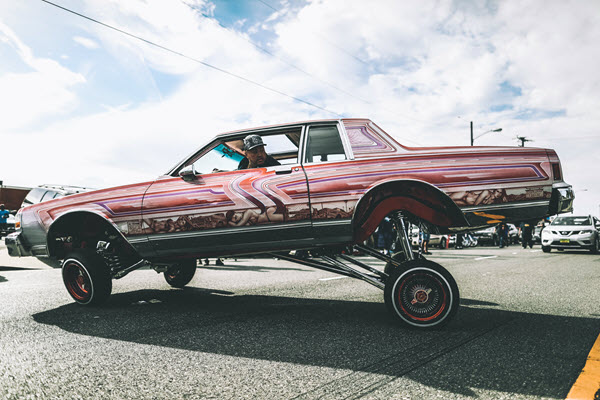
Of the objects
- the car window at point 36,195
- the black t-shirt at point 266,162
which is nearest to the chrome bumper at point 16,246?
the black t-shirt at point 266,162

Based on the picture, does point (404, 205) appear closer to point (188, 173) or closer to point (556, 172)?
point (556, 172)

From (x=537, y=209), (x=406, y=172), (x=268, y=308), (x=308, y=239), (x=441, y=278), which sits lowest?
(x=268, y=308)

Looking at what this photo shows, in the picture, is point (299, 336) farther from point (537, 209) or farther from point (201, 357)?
point (537, 209)

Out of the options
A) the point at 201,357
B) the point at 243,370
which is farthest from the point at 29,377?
the point at 243,370

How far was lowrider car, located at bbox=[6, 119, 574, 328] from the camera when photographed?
354 centimetres

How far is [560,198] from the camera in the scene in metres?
3.55

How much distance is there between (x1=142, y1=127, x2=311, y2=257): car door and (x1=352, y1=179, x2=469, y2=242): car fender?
1.78ft

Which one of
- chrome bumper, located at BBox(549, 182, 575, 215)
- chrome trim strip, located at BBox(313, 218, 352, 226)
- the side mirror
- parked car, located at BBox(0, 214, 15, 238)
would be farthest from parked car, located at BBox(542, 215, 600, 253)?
parked car, located at BBox(0, 214, 15, 238)

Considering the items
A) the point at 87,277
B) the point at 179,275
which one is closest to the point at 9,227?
the point at 179,275

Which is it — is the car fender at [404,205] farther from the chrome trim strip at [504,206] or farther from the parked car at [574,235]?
the parked car at [574,235]

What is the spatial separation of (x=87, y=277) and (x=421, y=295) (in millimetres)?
3430

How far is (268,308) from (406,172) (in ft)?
6.85

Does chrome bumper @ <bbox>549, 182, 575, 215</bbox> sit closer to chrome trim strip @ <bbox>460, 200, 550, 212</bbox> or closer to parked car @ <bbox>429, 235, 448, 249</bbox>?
chrome trim strip @ <bbox>460, 200, 550, 212</bbox>

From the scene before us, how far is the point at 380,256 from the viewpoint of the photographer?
14.8 ft
